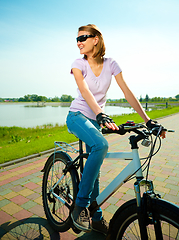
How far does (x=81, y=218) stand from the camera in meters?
1.93

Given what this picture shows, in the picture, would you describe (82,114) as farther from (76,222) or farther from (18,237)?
(18,237)

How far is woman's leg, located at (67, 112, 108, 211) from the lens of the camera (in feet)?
5.79

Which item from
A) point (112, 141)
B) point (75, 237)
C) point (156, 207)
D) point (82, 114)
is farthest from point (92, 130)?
point (112, 141)

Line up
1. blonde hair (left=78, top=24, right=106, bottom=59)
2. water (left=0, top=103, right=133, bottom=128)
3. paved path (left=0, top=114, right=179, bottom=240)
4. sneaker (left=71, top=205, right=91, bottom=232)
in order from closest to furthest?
sneaker (left=71, top=205, right=91, bottom=232), blonde hair (left=78, top=24, right=106, bottom=59), paved path (left=0, top=114, right=179, bottom=240), water (left=0, top=103, right=133, bottom=128)

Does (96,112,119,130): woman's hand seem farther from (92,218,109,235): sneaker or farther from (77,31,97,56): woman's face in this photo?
(92,218,109,235): sneaker

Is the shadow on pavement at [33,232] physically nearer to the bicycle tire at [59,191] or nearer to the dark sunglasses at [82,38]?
the bicycle tire at [59,191]

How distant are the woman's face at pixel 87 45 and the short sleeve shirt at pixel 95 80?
10 centimetres

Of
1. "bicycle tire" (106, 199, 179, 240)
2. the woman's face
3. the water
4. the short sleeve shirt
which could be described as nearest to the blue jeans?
the short sleeve shirt

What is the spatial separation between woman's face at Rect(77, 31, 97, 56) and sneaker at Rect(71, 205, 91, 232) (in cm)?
159

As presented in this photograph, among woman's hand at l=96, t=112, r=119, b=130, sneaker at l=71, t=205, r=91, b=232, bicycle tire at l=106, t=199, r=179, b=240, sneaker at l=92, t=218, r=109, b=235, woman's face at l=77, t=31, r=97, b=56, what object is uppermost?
woman's face at l=77, t=31, r=97, b=56

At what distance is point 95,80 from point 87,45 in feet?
1.25

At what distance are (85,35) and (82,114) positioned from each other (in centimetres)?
81

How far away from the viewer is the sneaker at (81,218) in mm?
1912

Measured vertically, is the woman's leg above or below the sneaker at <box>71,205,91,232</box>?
above
